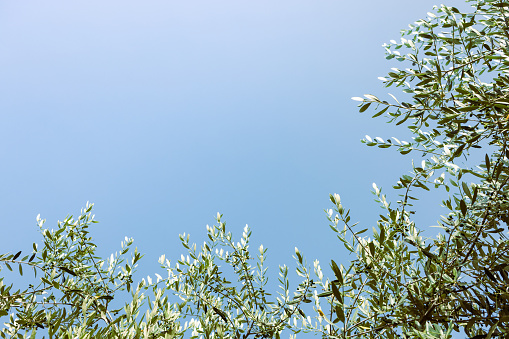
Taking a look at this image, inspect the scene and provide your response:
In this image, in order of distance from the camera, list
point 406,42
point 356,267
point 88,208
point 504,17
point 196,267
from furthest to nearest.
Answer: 1. point 88,208
2. point 196,267
3. point 406,42
4. point 356,267
5. point 504,17

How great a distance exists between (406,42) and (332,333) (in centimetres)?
347

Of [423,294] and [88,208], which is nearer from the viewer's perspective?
[423,294]

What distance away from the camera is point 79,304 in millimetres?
4062

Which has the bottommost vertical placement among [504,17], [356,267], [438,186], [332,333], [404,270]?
[332,333]

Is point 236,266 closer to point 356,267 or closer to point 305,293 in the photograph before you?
point 305,293

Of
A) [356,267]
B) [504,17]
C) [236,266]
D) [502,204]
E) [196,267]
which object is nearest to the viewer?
[502,204]

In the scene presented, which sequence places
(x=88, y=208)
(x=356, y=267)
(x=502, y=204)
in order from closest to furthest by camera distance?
(x=502, y=204)
(x=356, y=267)
(x=88, y=208)

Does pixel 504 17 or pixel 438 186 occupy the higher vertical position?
pixel 504 17

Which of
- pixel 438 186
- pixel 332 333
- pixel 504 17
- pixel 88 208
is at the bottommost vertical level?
pixel 332 333

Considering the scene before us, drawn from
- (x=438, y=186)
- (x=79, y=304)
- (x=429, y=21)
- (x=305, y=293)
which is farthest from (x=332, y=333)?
(x=429, y=21)

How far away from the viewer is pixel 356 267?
156 inches

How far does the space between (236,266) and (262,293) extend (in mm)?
632

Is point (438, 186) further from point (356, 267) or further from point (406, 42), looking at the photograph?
point (406, 42)

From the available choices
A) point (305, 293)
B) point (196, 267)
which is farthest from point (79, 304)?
point (305, 293)
